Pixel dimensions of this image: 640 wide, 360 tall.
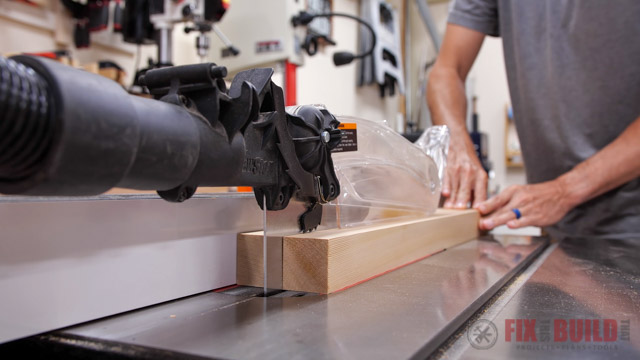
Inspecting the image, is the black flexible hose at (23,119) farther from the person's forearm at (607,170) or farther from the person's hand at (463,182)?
the person's forearm at (607,170)

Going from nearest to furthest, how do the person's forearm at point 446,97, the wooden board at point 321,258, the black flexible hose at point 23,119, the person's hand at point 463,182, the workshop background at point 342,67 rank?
1. the black flexible hose at point 23,119
2. the wooden board at point 321,258
3. the person's hand at point 463,182
4. the person's forearm at point 446,97
5. the workshop background at point 342,67

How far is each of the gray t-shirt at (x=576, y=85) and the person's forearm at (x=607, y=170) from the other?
0.37ft

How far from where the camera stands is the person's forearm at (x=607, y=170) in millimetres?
1378

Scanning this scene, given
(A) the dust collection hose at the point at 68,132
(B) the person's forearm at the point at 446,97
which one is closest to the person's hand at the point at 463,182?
(B) the person's forearm at the point at 446,97

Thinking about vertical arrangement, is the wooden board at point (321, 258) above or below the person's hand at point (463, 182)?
below

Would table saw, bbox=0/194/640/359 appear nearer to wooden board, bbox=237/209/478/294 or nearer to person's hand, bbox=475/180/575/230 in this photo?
wooden board, bbox=237/209/478/294

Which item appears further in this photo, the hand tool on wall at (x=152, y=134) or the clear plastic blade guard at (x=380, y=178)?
the clear plastic blade guard at (x=380, y=178)

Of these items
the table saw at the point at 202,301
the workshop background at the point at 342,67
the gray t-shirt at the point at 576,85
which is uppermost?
the workshop background at the point at 342,67

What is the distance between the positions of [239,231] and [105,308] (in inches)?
8.7

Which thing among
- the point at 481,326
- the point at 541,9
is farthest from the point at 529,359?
the point at 541,9

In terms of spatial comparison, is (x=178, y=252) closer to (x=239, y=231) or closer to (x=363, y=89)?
(x=239, y=231)

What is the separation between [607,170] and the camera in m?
1.41

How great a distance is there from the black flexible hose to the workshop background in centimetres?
152

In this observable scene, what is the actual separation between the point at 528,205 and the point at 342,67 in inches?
94.1
